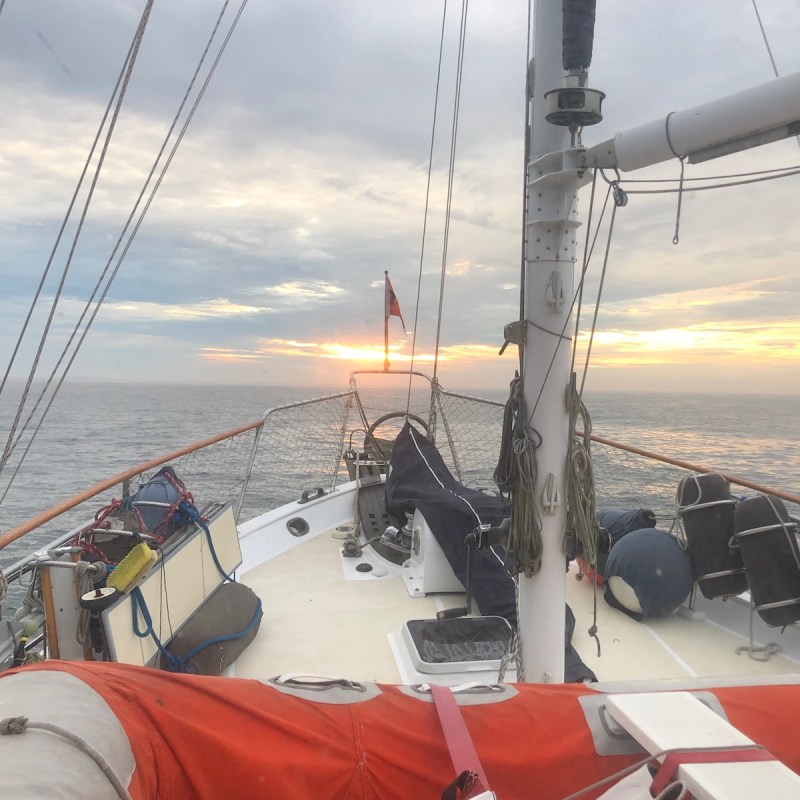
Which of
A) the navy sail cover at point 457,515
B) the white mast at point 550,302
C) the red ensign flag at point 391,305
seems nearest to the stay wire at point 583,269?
Result: the white mast at point 550,302

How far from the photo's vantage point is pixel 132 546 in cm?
257

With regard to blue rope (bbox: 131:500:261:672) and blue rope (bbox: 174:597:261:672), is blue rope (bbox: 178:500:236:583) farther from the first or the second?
blue rope (bbox: 174:597:261:672)

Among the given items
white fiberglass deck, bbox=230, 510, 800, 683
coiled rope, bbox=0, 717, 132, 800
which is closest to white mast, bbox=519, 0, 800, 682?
white fiberglass deck, bbox=230, 510, 800, 683

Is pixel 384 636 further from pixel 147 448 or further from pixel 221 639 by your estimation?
pixel 147 448

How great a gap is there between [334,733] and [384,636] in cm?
187

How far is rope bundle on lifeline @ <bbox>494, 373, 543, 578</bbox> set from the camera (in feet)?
7.55

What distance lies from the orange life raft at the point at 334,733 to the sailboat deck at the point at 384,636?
127 centimetres

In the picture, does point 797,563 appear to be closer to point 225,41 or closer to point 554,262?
point 554,262

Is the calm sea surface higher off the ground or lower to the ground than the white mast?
lower

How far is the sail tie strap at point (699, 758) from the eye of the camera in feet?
4.16

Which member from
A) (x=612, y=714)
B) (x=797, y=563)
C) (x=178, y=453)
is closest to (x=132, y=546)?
(x=178, y=453)

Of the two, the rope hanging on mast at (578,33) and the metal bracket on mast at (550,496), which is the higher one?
the rope hanging on mast at (578,33)

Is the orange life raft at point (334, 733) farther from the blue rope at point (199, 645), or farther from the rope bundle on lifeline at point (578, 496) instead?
the blue rope at point (199, 645)

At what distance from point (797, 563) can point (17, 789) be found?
11.0 feet
